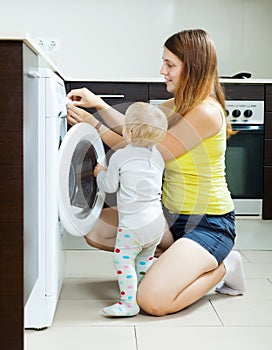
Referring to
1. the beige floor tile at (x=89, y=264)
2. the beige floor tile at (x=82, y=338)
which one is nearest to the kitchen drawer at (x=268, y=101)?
the beige floor tile at (x=89, y=264)

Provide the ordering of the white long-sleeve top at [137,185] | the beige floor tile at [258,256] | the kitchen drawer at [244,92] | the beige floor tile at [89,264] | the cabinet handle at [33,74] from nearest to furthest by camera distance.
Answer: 1. the cabinet handle at [33,74]
2. the white long-sleeve top at [137,185]
3. the beige floor tile at [89,264]
4. the beige floor tile at [258,256]
5. the kitchen drawer at [244,92]

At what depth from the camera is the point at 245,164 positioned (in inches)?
149

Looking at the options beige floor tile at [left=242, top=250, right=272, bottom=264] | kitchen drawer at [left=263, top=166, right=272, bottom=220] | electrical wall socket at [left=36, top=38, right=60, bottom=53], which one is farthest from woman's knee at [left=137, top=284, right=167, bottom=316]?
Result: electrical wall socket at [left=36, top=38, right=60, bottom=53]

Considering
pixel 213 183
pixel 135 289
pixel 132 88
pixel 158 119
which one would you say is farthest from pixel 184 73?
pixel 132 88

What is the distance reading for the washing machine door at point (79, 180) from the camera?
2062 millimetres

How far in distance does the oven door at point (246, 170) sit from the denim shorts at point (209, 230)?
1.41 m

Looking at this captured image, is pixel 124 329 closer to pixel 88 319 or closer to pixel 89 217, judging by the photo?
pixel 88 319

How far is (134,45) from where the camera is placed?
13.8ft

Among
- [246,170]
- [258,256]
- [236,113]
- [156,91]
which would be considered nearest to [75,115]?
[258,256]

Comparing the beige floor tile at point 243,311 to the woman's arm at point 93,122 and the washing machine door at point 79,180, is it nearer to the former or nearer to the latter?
the washing machine door at point 79,180

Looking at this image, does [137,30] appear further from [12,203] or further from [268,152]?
[12,203]

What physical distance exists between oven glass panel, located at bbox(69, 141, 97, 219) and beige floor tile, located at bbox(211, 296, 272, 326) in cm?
59

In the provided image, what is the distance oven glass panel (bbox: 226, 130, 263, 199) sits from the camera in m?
3.76

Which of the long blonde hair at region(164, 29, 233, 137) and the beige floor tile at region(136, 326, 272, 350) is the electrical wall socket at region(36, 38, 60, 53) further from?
the beige floor tile at region(136, 326, 272, 350)
